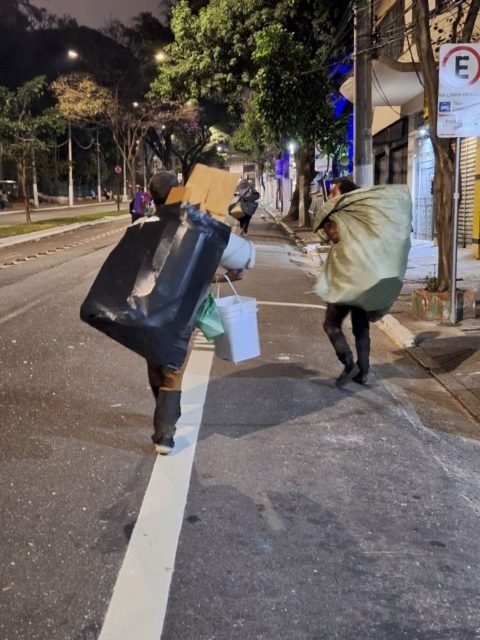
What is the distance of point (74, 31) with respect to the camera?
49.4 m

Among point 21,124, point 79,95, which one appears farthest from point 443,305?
point 79,95

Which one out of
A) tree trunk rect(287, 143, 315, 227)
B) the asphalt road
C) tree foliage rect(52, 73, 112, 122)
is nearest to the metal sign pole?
the asphalt road

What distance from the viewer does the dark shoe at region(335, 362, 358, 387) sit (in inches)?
241

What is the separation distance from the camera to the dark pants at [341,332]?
5934mm

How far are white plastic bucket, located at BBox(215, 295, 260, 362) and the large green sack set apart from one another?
1282 mm

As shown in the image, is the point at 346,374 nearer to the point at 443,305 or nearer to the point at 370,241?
the point at 370,241

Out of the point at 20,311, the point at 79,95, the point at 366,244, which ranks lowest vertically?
the point at 20,311

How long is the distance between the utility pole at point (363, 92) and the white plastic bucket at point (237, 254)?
8901mm

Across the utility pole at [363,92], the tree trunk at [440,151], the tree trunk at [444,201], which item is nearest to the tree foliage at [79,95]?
the utility pole at [363,92]

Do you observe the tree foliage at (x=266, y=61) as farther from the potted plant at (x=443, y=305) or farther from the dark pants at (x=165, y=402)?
the dark pants at (x=165, y=402)

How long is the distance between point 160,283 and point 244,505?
4.40 ft

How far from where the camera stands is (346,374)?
6.15 m

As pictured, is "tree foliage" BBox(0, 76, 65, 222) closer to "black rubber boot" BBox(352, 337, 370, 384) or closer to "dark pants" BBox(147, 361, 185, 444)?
"black rubber boot" BBox(352, 337, 370, 384)

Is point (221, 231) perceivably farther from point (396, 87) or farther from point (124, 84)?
point (124, 84)
